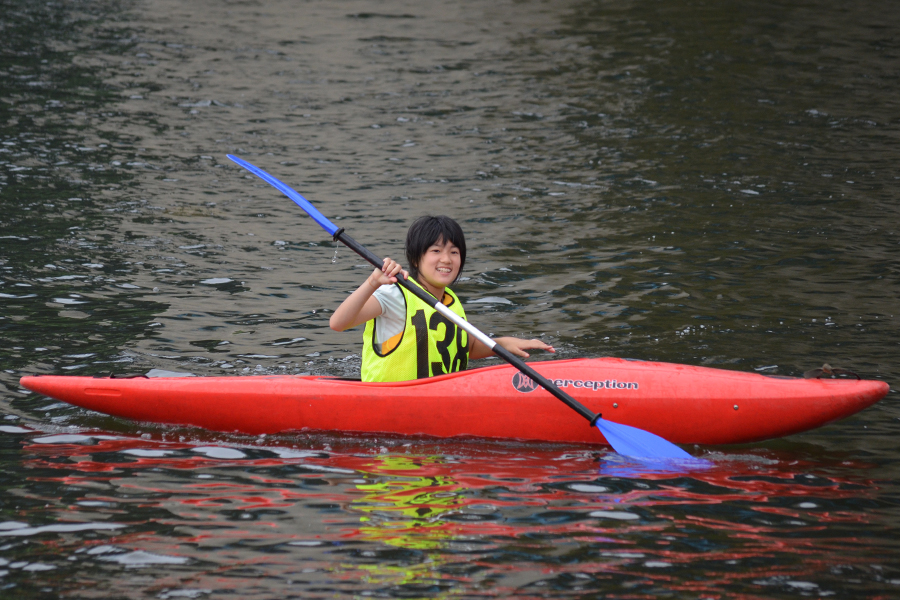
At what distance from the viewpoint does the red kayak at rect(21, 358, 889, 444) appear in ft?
13.4

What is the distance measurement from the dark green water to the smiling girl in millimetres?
409

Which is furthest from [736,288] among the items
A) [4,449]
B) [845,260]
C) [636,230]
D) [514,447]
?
[4,449]

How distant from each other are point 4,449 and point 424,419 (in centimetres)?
179

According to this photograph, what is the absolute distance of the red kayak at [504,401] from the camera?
4074 millimetres

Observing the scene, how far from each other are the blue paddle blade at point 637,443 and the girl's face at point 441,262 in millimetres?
958

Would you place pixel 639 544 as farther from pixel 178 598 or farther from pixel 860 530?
pixel 178 598

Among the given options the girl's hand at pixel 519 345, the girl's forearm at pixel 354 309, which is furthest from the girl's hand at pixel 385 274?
the girl's hand at pixel 519 345

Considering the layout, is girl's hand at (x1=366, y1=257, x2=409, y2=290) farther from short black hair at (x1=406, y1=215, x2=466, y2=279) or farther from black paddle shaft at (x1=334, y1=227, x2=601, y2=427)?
short black hair at (x1=406, y1=215, x2=466, y2=279)

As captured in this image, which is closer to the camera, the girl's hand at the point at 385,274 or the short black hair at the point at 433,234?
the girl's hand at the point at 385,274

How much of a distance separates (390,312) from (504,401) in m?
0.66

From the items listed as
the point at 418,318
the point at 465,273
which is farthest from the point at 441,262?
the point at 465,273

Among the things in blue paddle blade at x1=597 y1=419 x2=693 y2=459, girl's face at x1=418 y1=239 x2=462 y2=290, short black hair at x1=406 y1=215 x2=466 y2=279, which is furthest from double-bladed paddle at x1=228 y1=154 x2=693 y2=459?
short black hair at x1=406 y1=215 x2=466 y2=279

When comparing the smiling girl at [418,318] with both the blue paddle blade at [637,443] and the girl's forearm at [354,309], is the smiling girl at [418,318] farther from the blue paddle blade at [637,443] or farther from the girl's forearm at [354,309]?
the blue paddle blade at [637,443]

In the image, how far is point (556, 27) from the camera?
57.3 feet
